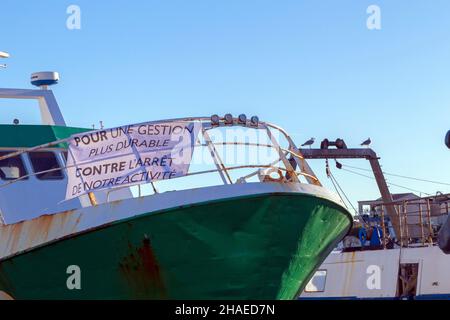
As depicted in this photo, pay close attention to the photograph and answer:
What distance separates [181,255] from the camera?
12273 millimetres

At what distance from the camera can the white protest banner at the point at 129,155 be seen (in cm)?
1262

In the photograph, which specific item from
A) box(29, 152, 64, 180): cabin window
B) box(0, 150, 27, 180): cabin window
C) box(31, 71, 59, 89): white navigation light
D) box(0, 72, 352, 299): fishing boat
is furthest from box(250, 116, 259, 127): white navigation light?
box(31, 71, 59, 89): white navigation light

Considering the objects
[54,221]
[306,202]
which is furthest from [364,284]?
[54,221]

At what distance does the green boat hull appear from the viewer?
12180mm

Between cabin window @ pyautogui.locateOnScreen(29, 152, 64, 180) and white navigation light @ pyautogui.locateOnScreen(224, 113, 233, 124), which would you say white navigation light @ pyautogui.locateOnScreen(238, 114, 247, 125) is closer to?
white navigation light @ pyautogui.locateOnScreen(224, 113, 233, 124)

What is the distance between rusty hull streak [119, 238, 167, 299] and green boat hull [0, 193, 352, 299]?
1 centimetres

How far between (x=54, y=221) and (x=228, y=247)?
2.45 meters

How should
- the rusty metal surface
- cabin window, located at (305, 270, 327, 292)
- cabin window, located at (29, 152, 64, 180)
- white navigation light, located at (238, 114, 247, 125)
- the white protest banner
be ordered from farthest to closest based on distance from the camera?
cabin window, located at (305, 270, 327, 292)
cabin window, located at (29, 152, 64, 180)
white navigation light, located at (238, 114, 247, 125)
the white protest banner
the rusty metal surface

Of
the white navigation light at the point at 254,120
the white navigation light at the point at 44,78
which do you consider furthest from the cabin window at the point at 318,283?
the white navigation light at the point at 254,120

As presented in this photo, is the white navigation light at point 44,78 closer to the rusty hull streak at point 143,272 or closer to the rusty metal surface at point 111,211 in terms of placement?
the rusty metal surface at point 111,211

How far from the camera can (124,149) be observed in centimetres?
1273
